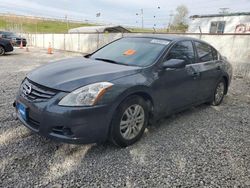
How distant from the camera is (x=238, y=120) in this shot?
4.38 metres

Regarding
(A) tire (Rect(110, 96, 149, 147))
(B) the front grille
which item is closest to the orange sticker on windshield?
(A) tire (Rect(110, 96, 149, 147))

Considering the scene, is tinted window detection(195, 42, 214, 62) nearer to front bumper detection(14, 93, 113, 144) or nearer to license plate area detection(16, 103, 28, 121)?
front bumper detection(14, 93, 113, 144)

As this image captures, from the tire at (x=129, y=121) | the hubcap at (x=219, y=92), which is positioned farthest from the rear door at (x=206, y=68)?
the tire at (x=129, y=121)

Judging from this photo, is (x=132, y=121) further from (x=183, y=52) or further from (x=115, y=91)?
(x=183, y=52)

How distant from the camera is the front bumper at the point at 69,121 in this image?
255 cm

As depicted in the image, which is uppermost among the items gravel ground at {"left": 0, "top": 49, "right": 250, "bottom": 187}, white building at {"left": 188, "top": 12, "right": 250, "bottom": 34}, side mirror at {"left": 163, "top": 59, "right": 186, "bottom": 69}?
white building at {"left": 188, "top": 12, "right": 250, "bottom": 34}

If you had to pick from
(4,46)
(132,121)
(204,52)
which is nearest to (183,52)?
(204,52)

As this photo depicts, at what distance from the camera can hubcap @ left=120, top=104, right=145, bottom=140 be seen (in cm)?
300

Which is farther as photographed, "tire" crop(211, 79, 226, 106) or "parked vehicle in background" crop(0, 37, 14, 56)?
"parked vehicle in background" crop(0, 37, 14, 56)

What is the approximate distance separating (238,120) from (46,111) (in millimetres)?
3516

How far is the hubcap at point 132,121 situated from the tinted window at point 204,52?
1.86m

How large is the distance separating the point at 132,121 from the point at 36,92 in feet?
4.13

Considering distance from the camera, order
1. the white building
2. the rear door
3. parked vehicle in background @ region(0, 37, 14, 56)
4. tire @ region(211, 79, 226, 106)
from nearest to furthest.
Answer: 1. the rear door
2. tire @ region(211, 79, 226, 106)
3. parked vehicle in background @ region(0, 37, 14, 56)
4. the white building

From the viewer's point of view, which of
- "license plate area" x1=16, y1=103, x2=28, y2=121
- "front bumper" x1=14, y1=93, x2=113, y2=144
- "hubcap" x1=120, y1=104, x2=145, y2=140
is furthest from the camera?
"hubcap" x1=120, y1=104, x2=145, y2=140
